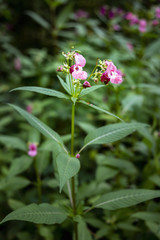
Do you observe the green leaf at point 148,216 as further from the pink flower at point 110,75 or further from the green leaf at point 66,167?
the pink flower at point 110,75

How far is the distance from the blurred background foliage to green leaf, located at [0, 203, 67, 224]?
20 centimetres

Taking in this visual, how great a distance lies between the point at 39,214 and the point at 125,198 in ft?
1.42

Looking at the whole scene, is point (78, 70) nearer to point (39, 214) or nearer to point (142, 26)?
point (39, 214)

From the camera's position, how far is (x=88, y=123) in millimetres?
2504

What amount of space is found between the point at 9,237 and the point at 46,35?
362cm

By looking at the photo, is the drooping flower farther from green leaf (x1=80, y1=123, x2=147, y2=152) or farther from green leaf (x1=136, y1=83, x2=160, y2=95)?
green leaf (x1=136, y1=83, x2=160, y2=95)

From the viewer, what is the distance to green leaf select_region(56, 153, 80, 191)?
2.69ft

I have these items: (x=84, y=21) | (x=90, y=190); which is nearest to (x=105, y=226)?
(x=90, y=190)

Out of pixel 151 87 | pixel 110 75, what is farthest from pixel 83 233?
pixel 151 87

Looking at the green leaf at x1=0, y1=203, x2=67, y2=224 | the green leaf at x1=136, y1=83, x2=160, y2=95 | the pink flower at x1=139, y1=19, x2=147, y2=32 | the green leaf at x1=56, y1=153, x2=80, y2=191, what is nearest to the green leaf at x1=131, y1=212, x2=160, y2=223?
the green leaf at x1=0, y1=203, x2=67, y2=224

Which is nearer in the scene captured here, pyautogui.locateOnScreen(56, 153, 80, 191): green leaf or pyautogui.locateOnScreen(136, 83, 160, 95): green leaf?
pyautogui.locateOnScreen(56, 153, 80, 191): green leaf

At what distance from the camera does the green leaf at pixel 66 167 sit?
2.69 ft

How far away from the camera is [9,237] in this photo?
1659 mm

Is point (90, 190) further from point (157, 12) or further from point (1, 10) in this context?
point (1, 10)
